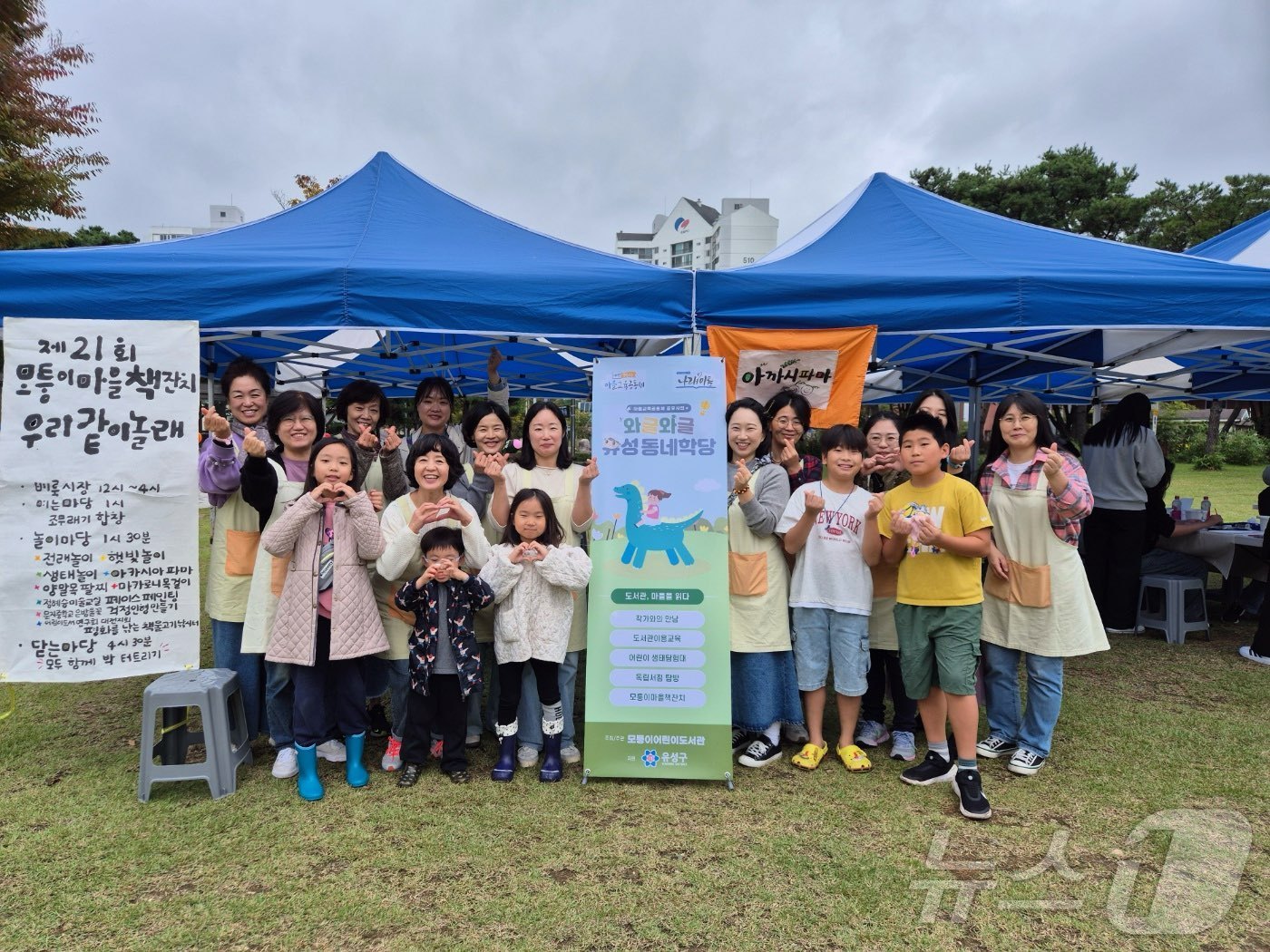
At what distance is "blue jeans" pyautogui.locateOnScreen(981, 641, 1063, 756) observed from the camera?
117 inches

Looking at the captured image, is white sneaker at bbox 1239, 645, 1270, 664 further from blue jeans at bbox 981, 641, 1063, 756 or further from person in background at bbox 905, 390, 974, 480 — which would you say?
person in background at bbox 905, 390, 974, 480

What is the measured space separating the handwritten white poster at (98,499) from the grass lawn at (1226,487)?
40.8 feet

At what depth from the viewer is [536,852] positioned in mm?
2406

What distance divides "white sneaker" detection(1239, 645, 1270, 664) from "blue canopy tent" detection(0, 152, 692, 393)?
426 cm

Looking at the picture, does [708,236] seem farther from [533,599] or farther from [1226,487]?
[533,599]

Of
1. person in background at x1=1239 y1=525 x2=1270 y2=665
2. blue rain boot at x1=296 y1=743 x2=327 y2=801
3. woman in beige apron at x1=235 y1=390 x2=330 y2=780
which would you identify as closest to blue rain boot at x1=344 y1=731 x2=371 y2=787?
blue rain boot at x1=296 y1=743 x2=327 y2=801

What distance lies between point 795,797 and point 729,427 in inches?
58.7

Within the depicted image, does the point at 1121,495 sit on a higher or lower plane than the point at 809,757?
higher

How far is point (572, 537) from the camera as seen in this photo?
310 cm

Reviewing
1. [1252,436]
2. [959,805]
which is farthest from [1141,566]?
[1252,436]

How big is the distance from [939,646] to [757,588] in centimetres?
72

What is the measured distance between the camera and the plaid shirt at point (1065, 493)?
2785mm

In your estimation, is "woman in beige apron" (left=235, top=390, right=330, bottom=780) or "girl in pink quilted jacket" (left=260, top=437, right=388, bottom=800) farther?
"woman in beige apron" (left=235, top=390, right=330, bottom=780)

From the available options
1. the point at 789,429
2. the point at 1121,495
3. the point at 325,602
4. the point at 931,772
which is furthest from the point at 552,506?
the point at 1121,495
